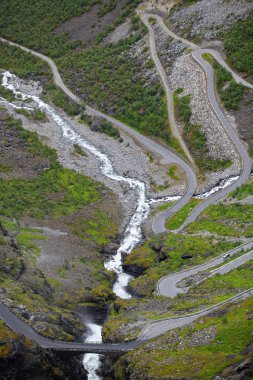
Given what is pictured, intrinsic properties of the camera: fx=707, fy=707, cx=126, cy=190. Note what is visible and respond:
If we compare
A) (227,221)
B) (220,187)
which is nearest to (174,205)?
(220,187)

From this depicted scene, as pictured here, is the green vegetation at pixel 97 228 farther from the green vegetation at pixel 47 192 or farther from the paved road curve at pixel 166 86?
the paved road curve at pixel 166 86

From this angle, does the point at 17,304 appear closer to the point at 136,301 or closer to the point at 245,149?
the point at 136,301

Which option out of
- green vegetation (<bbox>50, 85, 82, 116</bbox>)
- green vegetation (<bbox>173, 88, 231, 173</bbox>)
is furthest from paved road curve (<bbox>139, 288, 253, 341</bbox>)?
green vegetation (<bbox>50, 85, 82, 116</bbox>)

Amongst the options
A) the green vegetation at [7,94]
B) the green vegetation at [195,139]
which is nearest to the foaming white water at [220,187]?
the green vegetation at [195,139]

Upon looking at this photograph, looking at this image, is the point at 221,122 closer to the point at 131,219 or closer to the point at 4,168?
the point at 131,219

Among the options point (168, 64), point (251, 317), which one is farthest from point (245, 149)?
point (251, 317)
